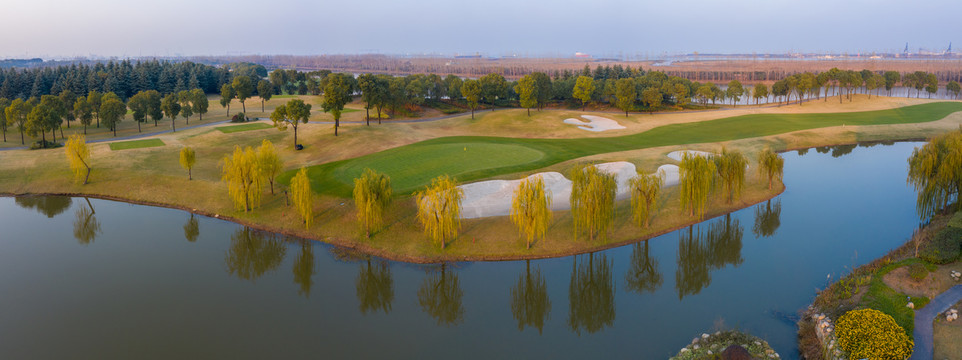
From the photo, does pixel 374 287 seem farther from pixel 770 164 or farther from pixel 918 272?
pixel 770 164

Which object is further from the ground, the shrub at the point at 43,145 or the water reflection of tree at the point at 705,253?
the shrub at the point at 43,145

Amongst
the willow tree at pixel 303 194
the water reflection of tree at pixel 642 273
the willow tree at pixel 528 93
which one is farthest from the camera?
the willow tree at pixel 528 93

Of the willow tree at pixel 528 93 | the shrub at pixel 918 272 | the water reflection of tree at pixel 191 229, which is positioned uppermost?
the willow tree at pixel 528 93

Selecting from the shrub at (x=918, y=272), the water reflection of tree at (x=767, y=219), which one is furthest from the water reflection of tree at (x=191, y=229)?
the shrub at (x=918, y=272)

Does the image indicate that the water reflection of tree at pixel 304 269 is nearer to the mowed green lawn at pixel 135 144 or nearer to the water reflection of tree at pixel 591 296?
the water reflection of tree at pixel 591 296

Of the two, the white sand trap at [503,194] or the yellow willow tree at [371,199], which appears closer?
the yellow willow tree at [371,199]

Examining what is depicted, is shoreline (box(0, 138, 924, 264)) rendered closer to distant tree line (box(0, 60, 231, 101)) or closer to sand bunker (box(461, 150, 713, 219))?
sand bunker (box(461, 150, 713, 219))

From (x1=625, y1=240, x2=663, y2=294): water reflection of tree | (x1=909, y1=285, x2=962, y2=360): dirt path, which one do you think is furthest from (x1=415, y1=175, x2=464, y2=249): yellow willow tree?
(x1=909, y1=285, x2=962, y2=360): dirt path
